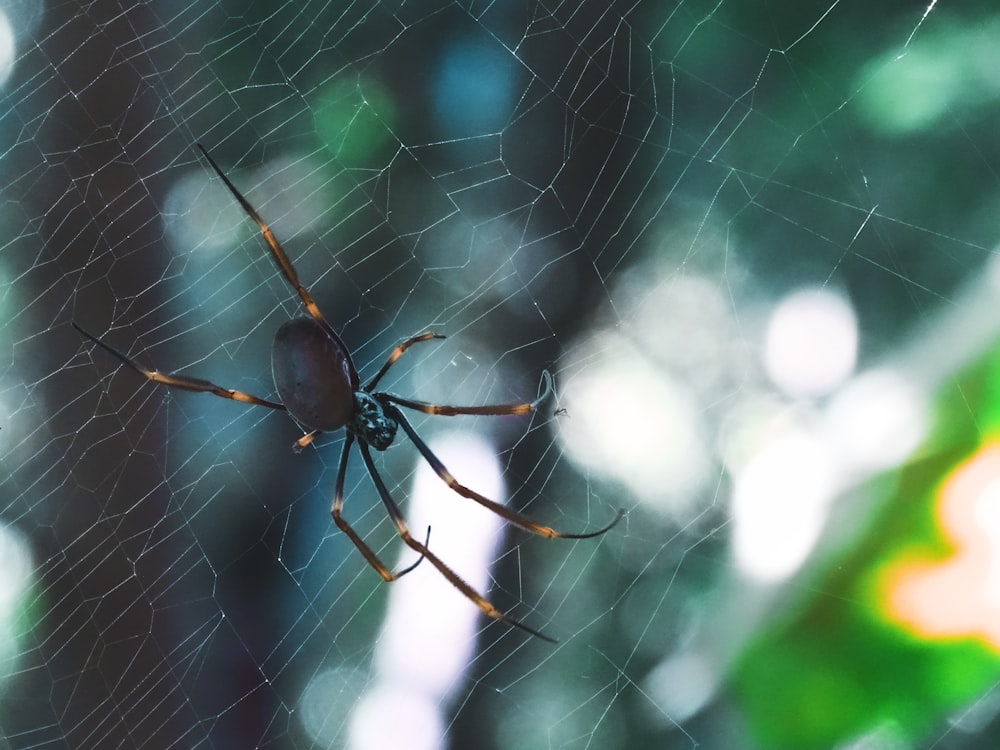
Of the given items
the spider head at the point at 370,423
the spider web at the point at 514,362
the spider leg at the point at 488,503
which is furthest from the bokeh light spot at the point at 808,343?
the spider head at the point at 370,423

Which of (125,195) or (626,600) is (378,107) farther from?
(626,600)

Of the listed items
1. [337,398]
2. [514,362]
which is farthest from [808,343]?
[337,398]

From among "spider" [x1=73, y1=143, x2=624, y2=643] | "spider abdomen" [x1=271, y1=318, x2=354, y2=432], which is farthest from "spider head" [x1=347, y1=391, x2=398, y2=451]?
"spider abdomen" [x1=271, y1=318, x2=354, y2=432]

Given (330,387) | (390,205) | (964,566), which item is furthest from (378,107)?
(964,566)

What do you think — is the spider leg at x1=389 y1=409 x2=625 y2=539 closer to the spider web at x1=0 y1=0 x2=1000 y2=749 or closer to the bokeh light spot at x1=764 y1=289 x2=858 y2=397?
the spider web at x1=0 y1=0 x2=1000 y2=749

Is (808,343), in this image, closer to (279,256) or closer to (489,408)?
(489,408)
